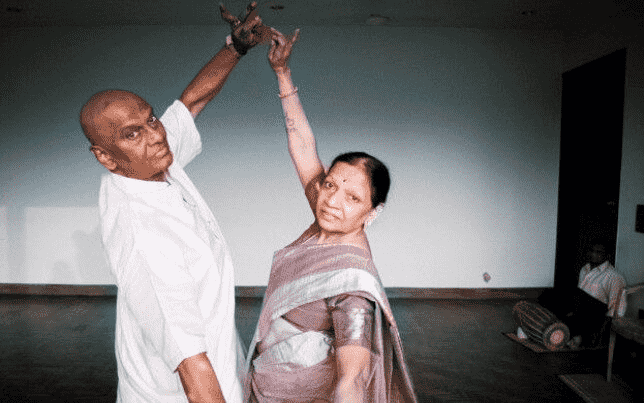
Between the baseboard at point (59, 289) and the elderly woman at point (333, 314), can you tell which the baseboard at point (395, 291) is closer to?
the baseboard at point (59, 289)

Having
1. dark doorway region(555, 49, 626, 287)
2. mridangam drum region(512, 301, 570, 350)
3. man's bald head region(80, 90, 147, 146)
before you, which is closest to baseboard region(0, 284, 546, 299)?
dark doorway region(555, 49, 626, 287)

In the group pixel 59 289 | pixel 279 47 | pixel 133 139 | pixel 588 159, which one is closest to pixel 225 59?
pixel 279 47

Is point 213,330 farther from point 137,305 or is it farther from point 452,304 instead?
point 452,304

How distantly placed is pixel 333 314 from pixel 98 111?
1.89ft

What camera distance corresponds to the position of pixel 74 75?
4.49 m

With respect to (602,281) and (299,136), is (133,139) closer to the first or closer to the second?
(299,136)

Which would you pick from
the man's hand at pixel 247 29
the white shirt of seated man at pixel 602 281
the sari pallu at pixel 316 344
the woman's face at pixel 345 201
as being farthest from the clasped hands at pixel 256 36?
the white shirt of seated man at pixel 602 281

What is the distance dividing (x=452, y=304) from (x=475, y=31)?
3084 mm

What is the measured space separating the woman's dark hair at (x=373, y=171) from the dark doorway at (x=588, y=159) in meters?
3.66

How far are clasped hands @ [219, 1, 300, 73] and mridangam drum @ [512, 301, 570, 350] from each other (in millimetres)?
3399

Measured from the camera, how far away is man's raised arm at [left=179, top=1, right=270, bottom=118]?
94 cm

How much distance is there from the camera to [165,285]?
66cm

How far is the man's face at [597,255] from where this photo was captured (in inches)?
142

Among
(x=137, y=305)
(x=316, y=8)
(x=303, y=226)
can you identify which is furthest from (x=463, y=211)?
(x=137, y=305)
